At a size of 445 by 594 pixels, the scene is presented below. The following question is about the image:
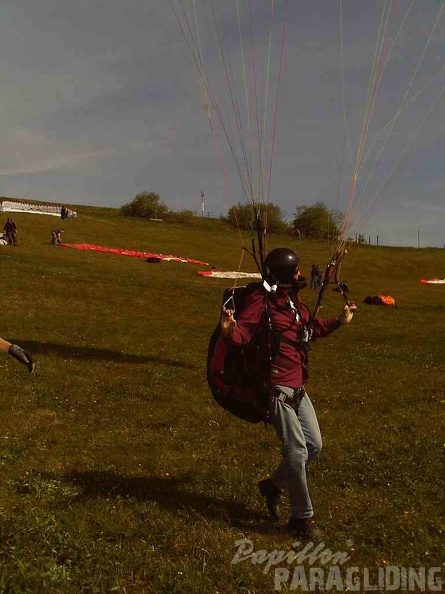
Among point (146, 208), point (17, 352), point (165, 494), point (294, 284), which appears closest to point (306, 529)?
point (165, 494)

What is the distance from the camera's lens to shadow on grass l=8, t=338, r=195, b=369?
16781mm

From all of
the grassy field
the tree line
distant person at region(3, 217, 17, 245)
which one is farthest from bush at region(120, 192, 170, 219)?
the grassy field

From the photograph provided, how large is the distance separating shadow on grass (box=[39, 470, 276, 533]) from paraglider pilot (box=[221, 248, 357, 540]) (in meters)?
0.42

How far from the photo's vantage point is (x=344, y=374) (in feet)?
55.0

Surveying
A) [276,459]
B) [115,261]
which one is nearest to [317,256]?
[115,261]

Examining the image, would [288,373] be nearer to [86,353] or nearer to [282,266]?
[282,266]

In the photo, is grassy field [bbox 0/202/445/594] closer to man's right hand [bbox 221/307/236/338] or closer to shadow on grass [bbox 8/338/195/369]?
shadow on grass [bbox 8/338/195/369]

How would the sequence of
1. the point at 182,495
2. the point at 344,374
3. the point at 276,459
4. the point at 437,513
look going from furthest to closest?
the point at 344,374 → the point at 276,459 → the point at 182,495 → the point at 437,513

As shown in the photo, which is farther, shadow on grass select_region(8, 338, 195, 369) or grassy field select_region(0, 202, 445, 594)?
shadow on grass select_region(8, 338, 195, 369)

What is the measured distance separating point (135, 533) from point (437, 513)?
13.4 ft

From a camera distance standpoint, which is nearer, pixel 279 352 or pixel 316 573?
pixel 316 573

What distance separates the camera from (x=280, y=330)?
21.2ft

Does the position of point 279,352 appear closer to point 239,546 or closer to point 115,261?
point 239,546

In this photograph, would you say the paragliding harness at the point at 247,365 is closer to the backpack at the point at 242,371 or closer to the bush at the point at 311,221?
the backpack at the point at 242,371
